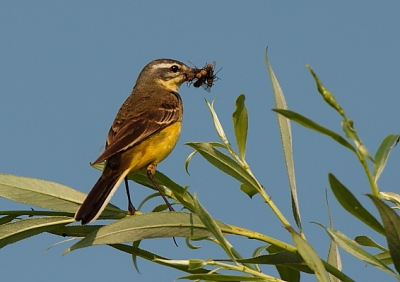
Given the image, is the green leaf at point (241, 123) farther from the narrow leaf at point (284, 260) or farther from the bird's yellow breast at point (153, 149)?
the bird's yellow breast at point (153, 149)

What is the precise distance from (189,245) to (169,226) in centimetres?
28

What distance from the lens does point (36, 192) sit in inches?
133

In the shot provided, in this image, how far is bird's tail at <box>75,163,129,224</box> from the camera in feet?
10.4

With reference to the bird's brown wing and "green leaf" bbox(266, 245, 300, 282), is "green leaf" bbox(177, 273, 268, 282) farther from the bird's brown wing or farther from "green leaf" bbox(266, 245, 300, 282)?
the bird's brown wing

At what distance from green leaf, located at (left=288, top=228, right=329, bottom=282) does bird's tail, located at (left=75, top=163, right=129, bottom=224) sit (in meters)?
1.19

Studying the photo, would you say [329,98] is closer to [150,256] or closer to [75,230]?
[150,256]

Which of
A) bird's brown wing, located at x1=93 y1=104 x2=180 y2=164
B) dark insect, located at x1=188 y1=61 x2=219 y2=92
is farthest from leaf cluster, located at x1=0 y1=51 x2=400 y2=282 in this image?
dark insect, located at x1=188 y1=61 x2=219 y2=92

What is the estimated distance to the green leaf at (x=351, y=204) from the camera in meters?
1.93

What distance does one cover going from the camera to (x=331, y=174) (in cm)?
184

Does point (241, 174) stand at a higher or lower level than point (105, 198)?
lower

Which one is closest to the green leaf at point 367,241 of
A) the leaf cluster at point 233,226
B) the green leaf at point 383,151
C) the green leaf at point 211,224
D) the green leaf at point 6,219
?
the leaf cluster at point 233,226

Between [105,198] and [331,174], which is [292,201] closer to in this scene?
[331,174]

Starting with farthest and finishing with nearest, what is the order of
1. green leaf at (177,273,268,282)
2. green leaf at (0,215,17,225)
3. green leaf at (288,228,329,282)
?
green leaf at (0,215,17,225) → green leaf at (177,273,268,282) → green leaf at (288,228,329,282)

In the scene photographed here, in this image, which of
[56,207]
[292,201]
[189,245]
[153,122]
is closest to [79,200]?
[56,207]
